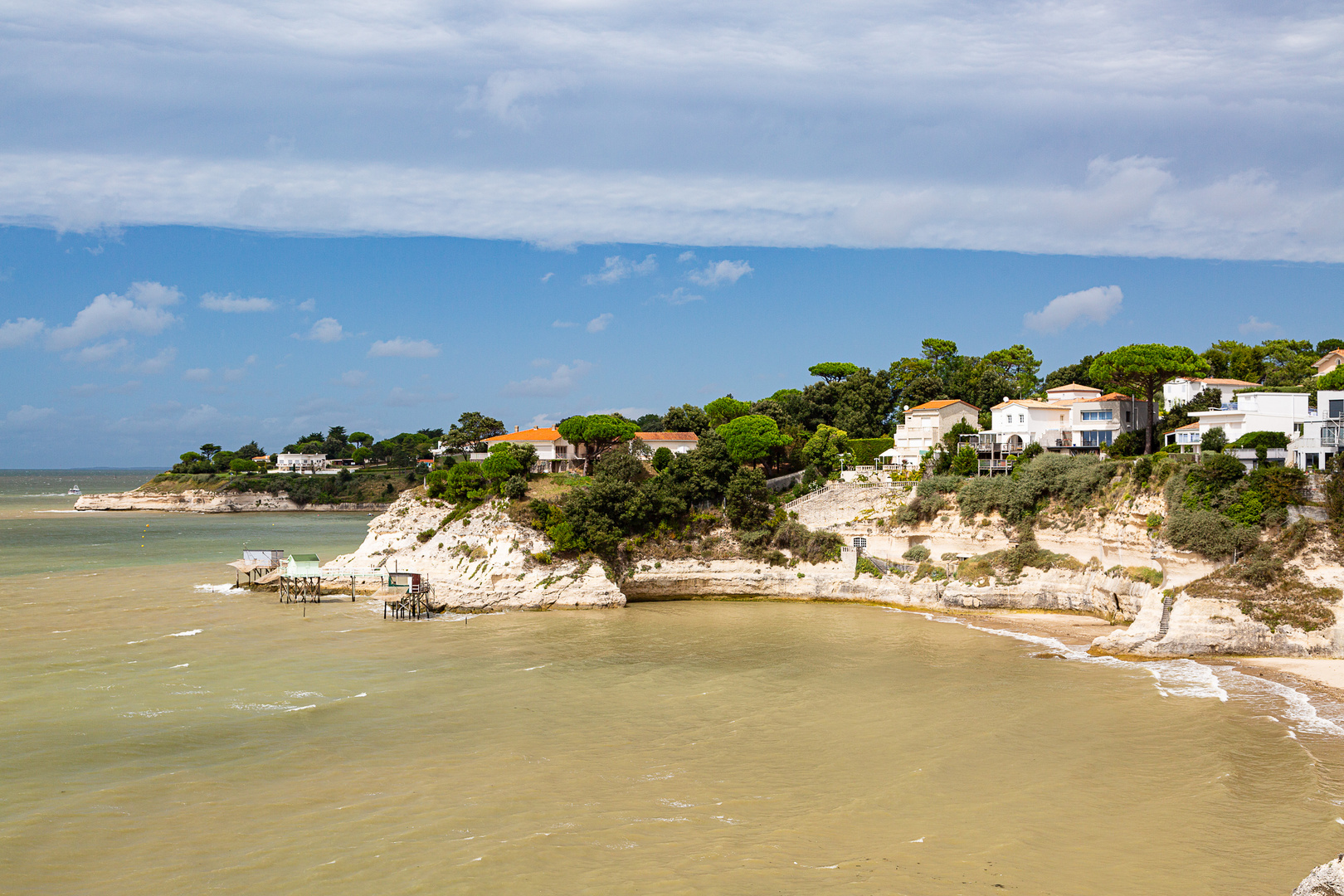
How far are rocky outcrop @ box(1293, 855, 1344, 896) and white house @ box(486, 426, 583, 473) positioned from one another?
175 ft

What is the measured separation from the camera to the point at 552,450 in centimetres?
6369

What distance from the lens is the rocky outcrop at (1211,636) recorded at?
2916cm

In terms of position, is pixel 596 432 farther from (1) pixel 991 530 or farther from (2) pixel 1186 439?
(2) pixel 1186 439

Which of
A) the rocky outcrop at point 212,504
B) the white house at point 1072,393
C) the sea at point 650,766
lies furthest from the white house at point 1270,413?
the rocky outcrop at point 212,504

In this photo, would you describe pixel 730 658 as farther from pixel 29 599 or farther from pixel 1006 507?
pixel 29 599

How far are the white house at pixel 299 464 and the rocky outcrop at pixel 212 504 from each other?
16.1 metres

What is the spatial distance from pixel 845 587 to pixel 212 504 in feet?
374

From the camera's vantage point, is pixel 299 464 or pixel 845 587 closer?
pixel 845 587

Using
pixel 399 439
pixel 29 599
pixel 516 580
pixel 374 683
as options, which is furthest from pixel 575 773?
pixel 399 439

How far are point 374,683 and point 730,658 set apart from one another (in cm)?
1274

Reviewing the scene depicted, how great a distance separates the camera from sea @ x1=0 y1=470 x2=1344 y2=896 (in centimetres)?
1551

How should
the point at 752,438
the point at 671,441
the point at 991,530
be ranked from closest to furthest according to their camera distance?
the point at 991,530
the point at 752,438
the point at 671,441

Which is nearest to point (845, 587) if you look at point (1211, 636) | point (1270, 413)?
point (1211, 636)

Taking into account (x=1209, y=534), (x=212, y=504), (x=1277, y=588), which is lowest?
(x=212, y=504)
